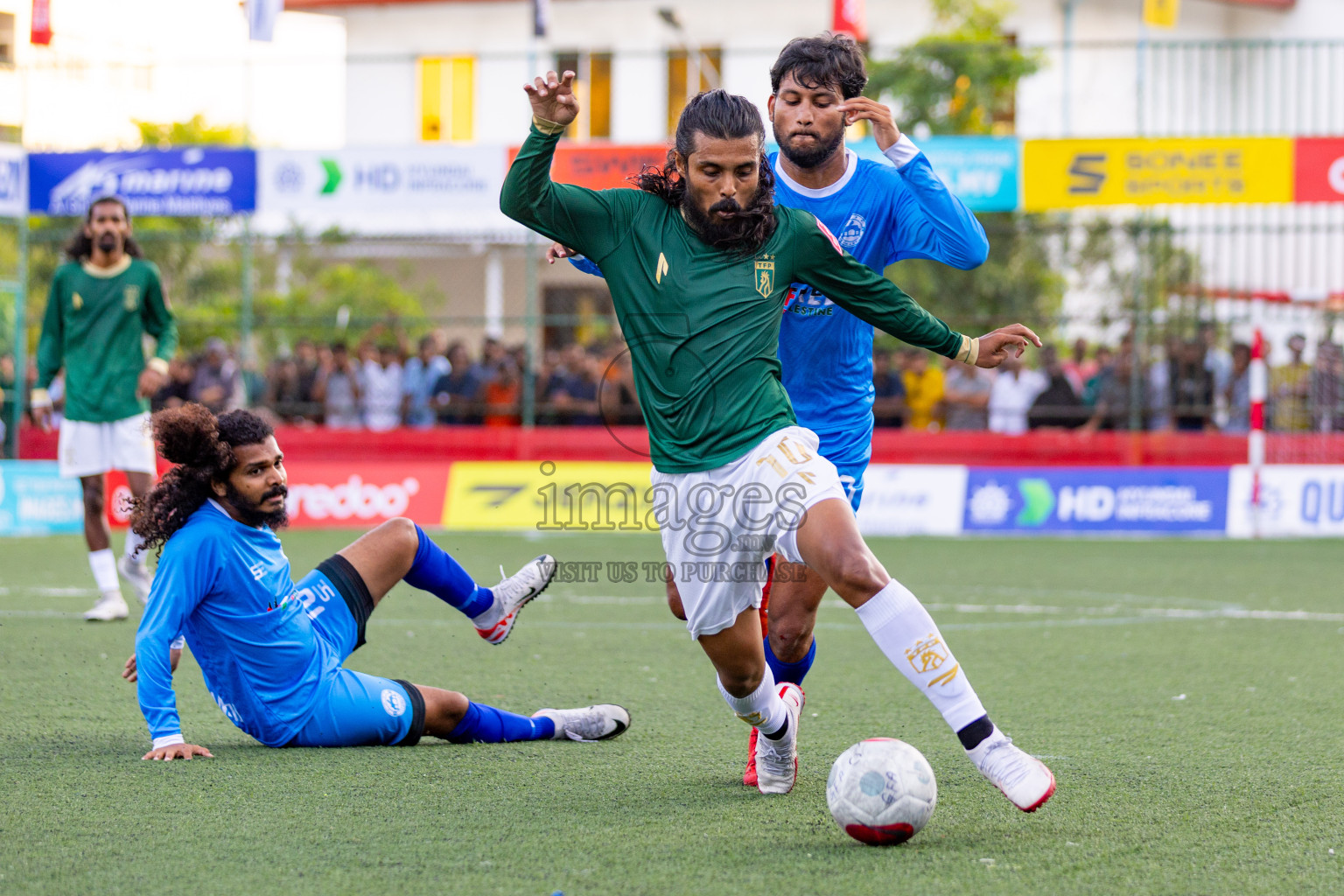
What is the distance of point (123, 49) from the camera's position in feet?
73.7

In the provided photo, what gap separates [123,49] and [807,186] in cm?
2064

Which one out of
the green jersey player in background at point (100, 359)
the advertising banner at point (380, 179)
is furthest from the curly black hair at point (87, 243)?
the advertising banner at point (380, 179)

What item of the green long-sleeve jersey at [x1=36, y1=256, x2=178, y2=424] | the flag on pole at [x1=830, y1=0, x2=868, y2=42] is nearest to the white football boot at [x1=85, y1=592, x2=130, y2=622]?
the green long-sleeve jersey at [x1=36, y1=256, x2=178, y2=424]

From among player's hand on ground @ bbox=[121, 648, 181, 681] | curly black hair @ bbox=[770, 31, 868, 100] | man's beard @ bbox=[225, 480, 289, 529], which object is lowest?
player's hand on ground @ bbox=[121, 648, 181, 681]

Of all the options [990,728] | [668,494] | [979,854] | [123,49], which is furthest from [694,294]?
[123,49]

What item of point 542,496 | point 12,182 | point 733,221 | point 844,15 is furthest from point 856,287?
point 12,182

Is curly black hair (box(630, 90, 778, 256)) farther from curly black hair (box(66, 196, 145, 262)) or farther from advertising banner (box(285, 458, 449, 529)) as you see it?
advertising banner (box(285, 458, 449, 529))

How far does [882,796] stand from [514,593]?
204 cm

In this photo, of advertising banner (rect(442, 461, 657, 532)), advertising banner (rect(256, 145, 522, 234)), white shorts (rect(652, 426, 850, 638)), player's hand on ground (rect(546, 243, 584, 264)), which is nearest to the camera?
white shorts (rect(652, 426, 850, 638))

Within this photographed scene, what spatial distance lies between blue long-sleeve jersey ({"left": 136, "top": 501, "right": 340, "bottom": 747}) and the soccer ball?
1919 mm

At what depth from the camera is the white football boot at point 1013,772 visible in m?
3.53

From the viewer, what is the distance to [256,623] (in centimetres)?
457

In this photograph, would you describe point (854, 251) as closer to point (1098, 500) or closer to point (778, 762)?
point (778, 762)

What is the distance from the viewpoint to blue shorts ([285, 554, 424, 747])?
4773 mm
